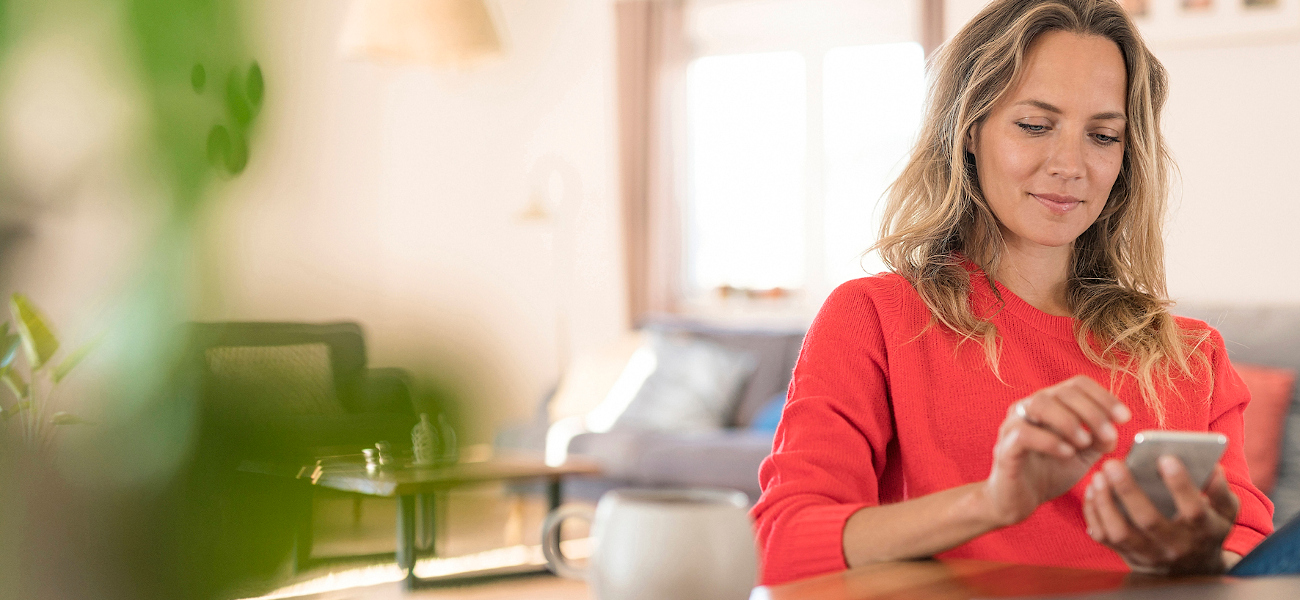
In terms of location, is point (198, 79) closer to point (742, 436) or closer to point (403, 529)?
point (403, 529)

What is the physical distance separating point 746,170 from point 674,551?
15.8ft

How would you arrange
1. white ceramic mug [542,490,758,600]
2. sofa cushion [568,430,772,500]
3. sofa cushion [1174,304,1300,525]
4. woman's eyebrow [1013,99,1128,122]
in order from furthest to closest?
sofa cushion [568,430,772,500] < sofa cushion [1174,304,1300,525] < woman's eyebrow [1013,99,1128,122] < white ceramic mug [542,490,758,600]

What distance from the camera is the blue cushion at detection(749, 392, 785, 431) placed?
3805mm

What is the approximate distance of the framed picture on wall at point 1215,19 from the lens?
3686 mm

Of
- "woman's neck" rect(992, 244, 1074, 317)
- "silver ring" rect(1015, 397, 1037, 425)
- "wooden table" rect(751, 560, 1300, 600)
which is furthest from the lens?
"woman's neck" rect(992, 244, 1074, 317)

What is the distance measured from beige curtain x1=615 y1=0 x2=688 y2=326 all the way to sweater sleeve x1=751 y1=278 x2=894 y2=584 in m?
4.06

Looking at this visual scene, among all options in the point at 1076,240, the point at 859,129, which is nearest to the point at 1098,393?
the point at 1076,240

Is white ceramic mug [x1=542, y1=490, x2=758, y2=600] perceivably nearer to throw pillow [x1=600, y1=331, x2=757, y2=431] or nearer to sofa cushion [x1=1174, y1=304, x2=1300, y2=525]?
sofa cushion [x1=1174, y1=304, x2=1300, y2=525]

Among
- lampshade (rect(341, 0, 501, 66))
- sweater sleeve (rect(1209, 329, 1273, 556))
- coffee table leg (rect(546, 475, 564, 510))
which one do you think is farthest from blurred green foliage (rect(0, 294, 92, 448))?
coffee table leg (rect(546, 475, 564, 510))

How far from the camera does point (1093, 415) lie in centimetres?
63

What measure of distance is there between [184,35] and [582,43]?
5.29 meters

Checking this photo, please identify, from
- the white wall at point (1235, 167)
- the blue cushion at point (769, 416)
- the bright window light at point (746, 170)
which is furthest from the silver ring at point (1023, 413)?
the bright window light at point (746, 170)

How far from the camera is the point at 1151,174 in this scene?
3.92 feet

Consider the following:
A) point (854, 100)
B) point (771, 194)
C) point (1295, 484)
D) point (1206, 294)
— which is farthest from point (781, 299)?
point (1295, 484)
